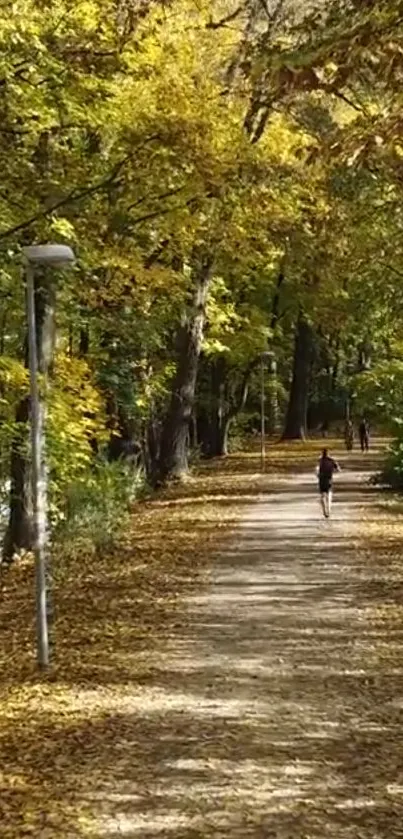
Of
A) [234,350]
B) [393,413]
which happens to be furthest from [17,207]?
[234,350]

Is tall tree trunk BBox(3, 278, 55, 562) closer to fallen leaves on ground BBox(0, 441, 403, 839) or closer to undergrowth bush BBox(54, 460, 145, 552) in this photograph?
undergrowth bush BBox(54, 460, 145, 552)

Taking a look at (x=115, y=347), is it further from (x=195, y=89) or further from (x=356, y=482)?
(x=356, y=482)

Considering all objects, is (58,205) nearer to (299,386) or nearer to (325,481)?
(325,481)

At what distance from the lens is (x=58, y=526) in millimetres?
18906

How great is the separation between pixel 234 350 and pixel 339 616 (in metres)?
24.0

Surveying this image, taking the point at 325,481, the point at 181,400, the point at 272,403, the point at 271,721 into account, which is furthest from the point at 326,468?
the point at 272,403

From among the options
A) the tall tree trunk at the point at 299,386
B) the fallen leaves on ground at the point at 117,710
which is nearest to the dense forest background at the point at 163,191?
the fallen leaves on ground at the point at 117,710

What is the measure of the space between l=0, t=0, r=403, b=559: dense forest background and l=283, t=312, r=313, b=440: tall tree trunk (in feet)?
55.5

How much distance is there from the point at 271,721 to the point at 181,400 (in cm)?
2066

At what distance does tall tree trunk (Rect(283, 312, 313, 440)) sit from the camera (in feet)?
160

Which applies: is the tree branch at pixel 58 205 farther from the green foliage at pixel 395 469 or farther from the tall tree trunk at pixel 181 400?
the green foliage at pixel 395 469

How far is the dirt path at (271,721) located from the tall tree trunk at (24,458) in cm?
350

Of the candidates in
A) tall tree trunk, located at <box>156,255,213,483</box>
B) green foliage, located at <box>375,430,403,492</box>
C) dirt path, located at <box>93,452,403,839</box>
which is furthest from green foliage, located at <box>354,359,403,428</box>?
→ dirt path, located at <box>93,452,403,839</box>

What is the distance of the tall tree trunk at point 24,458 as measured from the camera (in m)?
16.2
